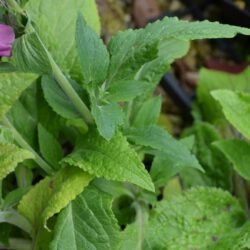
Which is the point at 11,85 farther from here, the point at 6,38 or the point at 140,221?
the point at 140,221

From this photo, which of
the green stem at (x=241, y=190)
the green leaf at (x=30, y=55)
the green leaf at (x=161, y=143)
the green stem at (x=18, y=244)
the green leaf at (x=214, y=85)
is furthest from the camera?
the green leaf at (x=214, y=85)

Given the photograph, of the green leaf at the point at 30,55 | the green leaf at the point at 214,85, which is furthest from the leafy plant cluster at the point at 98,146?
the green leaf at the point at 214,85

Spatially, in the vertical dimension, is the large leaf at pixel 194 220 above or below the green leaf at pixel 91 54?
below

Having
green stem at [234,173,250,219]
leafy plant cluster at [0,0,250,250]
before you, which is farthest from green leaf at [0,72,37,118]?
green stem at [234,173,250,219]

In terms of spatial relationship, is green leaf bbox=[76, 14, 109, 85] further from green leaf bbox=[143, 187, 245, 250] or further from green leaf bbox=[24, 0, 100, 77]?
green leaf bbox=[143, 187, 245, 250]

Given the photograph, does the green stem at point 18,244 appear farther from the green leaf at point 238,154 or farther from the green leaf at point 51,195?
the green leaf at point 238,154

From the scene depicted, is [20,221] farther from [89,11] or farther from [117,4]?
[117,4]

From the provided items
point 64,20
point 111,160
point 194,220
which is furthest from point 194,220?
point 64,20
